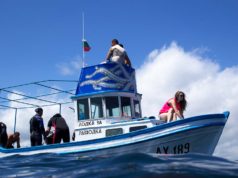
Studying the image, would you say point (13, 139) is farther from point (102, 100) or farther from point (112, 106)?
point (112, 106)

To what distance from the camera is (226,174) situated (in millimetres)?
4578

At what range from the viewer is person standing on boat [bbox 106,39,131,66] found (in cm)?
1314

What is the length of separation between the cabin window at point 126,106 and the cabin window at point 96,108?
0.86m

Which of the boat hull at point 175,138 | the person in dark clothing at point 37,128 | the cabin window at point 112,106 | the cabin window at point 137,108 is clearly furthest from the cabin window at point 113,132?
the person in dark clothing at point 37,128

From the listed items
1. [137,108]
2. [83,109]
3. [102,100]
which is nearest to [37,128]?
[83,109]

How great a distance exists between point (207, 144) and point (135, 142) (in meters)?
2.19

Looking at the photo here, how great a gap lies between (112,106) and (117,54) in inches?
85.9

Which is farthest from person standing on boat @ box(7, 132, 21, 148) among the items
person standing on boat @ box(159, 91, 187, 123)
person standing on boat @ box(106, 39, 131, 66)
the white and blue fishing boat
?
person standing on boat @ box(159, 91, 187, 123)

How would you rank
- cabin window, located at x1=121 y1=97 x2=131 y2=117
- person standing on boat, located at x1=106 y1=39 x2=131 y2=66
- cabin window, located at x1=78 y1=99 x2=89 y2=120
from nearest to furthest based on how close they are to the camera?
1. cabin window, located at x1=78 y1=99 x2=89 y2=120
2. cabin window, located at x1=121 y1=97 x2=131 y2=117
3. person standing on boat, located at x1=106 y1=39 x2=131 y2=66

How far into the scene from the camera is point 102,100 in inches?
488

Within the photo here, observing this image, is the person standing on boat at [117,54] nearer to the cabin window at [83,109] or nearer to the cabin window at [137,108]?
the cabin window at [137,108]

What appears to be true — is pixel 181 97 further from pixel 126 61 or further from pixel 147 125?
pixel 126 61

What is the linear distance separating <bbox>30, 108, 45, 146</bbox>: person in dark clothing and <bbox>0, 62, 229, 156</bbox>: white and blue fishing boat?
72 cm

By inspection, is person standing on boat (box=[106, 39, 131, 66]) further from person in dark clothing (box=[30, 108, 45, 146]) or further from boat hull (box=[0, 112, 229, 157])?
boat hull (box=[0, 112, 229, 157])
